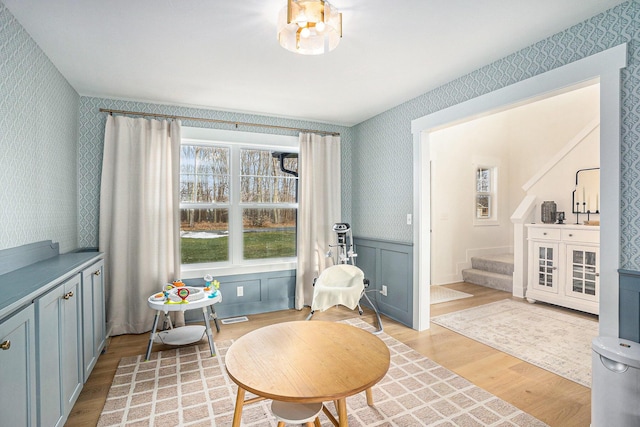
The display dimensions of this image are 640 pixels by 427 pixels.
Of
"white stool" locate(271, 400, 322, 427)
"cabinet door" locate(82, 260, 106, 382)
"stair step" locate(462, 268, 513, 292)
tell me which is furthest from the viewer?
"stair step" locate(462, 268, 513, 292)

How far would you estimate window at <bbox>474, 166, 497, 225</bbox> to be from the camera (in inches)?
234

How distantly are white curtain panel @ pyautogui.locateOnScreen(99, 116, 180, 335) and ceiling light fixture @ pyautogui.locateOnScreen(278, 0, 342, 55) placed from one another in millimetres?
Result: 2159

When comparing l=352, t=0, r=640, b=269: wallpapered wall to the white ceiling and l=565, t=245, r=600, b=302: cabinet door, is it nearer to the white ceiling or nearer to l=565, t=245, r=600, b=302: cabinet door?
the white ceiling

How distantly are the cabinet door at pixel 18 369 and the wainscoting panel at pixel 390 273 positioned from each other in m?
3.05

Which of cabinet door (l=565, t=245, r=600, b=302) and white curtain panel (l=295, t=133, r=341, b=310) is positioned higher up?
white curtain panel (l=295, t=133, r=341, b=310)

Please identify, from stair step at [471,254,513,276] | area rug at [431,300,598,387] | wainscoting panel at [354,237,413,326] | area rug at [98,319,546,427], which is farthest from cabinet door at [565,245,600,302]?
area rug at [98,319,546,427]

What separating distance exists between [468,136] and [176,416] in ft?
18.5

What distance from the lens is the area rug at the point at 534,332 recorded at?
2.70 m

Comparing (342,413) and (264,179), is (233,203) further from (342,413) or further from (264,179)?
(342,413)

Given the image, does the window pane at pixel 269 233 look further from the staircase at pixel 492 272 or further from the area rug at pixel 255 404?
the staircase at pixel 492 272

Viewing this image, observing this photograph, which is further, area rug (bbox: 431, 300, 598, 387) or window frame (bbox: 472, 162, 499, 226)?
window frame (bbox: 472, 162, 499, 226)

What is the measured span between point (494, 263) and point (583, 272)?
1.47 metres

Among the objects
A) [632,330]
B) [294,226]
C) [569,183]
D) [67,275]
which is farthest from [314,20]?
[569,183]

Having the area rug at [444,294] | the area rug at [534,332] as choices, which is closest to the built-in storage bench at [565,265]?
the area rug at [534,332]
